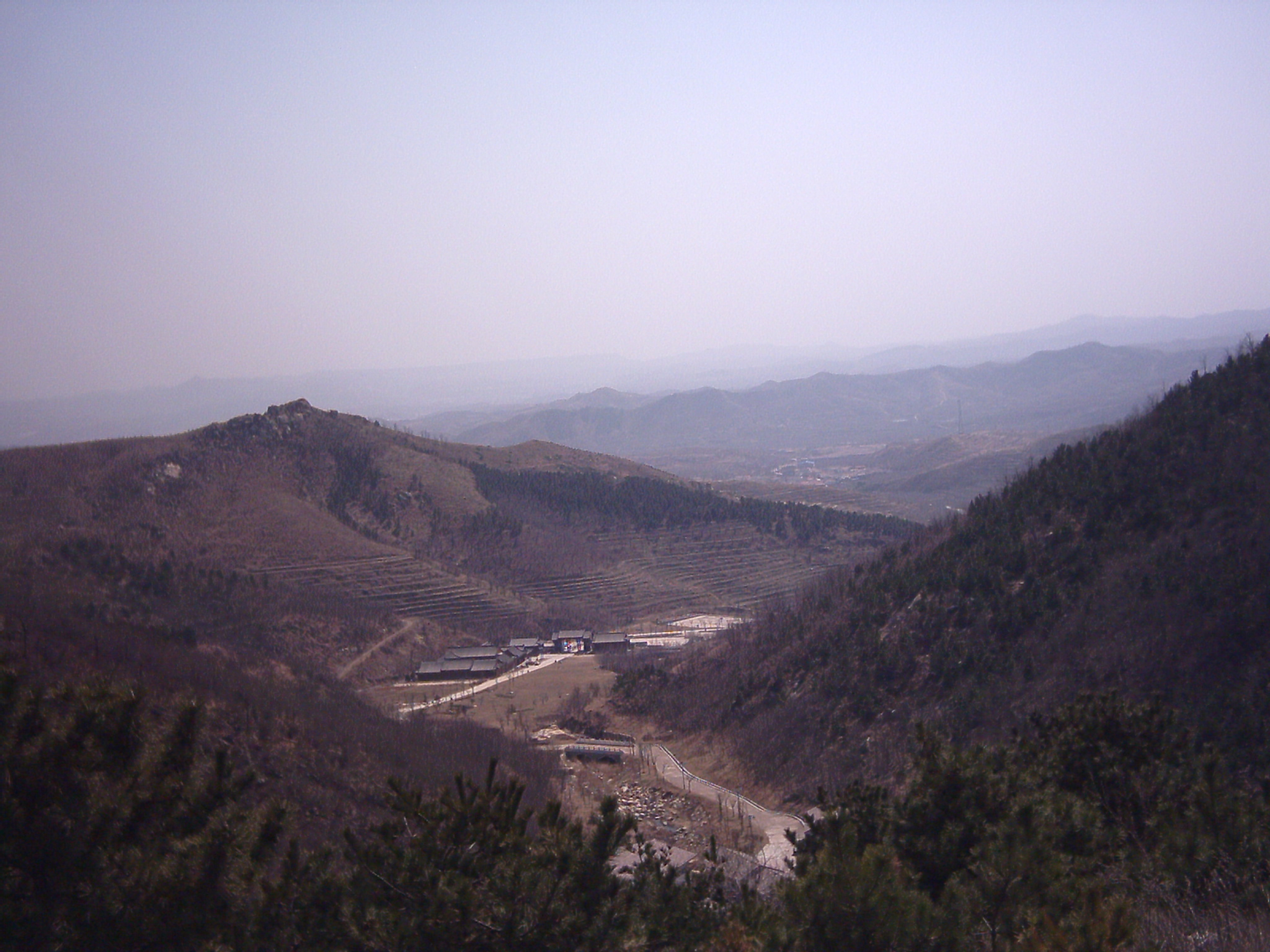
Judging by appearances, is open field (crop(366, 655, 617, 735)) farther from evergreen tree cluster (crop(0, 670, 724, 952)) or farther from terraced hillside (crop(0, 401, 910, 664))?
evergreen tree cluster (crop(0, 670, 724, 952))

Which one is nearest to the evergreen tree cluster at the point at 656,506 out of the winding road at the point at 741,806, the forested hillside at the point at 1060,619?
the forested hillside at the point at 1060,619

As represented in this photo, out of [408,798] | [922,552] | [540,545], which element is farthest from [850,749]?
[540,545]

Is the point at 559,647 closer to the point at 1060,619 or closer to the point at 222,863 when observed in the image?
the point at 1060,619

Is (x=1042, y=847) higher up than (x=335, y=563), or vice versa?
(x=1042, y=847)

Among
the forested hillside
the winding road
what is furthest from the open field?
the winding road

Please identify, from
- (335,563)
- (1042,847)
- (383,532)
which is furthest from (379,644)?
(1042,847)
